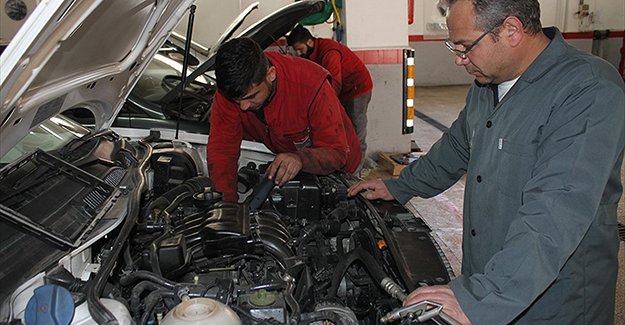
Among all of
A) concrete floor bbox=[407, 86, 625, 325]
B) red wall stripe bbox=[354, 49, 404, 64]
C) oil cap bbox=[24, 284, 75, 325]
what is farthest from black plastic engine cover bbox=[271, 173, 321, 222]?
red wall stripe bbox=[354, 49, 404, 64]

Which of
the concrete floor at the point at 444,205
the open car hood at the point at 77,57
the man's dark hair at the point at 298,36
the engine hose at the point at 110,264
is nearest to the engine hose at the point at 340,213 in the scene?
the engine hose at the point at 110,264

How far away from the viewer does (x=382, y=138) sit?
634 cm

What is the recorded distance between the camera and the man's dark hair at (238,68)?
101 inches

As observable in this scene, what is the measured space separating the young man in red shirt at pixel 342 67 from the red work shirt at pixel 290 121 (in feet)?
5.61

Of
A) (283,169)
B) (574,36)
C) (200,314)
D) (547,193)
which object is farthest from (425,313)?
(574,36)

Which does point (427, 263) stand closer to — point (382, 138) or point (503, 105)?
point (503, 105)

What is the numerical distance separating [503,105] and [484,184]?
254 mm

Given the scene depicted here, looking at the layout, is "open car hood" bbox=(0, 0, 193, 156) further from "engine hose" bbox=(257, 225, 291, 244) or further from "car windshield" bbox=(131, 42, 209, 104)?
"car windshield" bbox=(131, 42, 209, 104)

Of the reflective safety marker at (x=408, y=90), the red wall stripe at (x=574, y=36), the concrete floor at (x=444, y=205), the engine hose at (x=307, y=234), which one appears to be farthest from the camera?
the red wall stripe at (x=574, y=36)

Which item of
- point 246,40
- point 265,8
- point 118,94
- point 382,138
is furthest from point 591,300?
point 265,8

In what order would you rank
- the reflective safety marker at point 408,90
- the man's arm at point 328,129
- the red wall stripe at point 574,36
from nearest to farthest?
the man's arm at point 328,129 → the reflective safety marker at point 408,90 → the red wall stripe at point 574,36

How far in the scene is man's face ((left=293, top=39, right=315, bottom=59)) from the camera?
5.00m

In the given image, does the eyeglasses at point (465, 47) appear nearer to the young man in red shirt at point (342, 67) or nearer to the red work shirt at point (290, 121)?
the red work shirt at point (290, 121)

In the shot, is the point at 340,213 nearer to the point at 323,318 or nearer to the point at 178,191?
the point at 178,191
